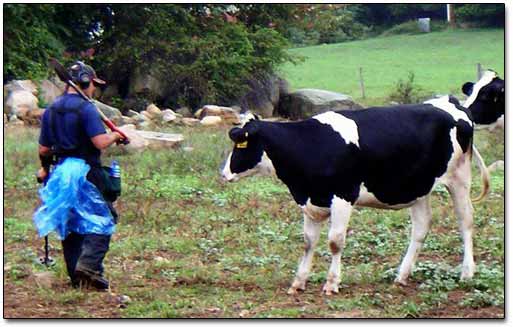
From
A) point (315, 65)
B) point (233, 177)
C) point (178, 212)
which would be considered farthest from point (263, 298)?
point (315, 65)

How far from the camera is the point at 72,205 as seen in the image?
7.89m

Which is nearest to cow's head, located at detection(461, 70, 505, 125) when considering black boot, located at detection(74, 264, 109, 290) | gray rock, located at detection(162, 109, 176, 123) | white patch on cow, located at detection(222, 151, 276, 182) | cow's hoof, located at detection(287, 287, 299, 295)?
white patch on cow, located at detection(222, 151, 276, 182)

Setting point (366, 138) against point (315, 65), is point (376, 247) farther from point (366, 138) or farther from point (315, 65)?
point (315, 65)

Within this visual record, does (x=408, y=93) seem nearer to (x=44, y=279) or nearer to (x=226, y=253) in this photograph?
(x=226, y=253)

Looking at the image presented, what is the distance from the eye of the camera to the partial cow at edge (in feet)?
25.9

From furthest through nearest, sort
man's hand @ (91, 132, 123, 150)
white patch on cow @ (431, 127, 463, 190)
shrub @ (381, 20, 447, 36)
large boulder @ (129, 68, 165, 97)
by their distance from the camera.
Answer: shrub @ (381, 20, 447, 36) → large boulder @ (129, 68, 165, 97) → white patch on cow @ (431, 127, 463, 190) → man's hand @ (91, 132, 123, 150)

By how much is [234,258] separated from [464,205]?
2209 mm

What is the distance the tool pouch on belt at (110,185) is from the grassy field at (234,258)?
762mm

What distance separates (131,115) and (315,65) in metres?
8.62

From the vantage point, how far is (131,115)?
22750 millimetres

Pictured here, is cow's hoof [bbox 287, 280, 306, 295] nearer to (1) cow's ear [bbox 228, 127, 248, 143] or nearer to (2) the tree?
(1) cow's ear [bbox 228, 127, 248, 143]

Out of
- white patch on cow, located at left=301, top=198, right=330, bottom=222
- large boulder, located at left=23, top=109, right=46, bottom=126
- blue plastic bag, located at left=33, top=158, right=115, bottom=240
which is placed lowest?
large boulder, located at left=23, top=109, right=46, bottom=126

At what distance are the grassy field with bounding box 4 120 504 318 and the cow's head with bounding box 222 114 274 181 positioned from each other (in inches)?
36.8

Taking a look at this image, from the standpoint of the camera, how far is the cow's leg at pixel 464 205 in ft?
27.4
